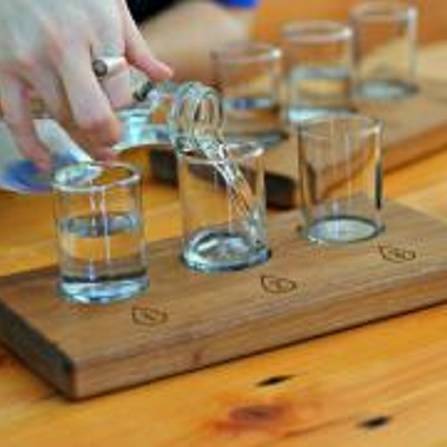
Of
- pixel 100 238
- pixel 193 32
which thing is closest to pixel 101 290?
pixel 100 238

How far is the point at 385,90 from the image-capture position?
1404 millimetres

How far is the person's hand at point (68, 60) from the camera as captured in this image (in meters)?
0.92

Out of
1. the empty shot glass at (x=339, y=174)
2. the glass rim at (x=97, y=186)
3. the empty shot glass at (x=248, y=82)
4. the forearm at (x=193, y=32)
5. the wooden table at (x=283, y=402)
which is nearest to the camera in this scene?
the wooden table at (x=283, y=402)

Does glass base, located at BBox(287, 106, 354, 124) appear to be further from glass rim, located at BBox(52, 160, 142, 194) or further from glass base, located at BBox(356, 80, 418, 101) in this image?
glass rim, located at BBox(52, 160, 142, 194)

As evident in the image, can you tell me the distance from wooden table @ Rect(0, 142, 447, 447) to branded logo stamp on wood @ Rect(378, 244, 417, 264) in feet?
0.14

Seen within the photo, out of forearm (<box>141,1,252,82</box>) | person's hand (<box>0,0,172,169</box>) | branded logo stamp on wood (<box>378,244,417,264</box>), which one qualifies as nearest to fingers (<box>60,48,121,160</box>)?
person's hand (<box>0,0,172,169</box>)

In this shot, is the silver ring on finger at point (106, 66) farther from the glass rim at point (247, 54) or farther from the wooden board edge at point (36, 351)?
the glass rim at point (247, 54)

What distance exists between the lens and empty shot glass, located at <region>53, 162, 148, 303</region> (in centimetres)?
88

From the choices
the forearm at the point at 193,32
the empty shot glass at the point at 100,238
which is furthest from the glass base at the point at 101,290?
the forearm at the point at 193,32

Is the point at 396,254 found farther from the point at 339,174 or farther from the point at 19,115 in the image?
the point at 19,115

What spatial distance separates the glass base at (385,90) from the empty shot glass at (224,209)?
0.46 meters

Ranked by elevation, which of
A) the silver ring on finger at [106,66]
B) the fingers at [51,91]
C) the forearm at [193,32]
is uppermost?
the silver ring on finger at [106,66]

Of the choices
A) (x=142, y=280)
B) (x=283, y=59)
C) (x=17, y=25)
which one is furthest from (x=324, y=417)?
(x=283, y=59)

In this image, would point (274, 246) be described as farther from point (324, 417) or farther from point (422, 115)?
point (422, 115)
